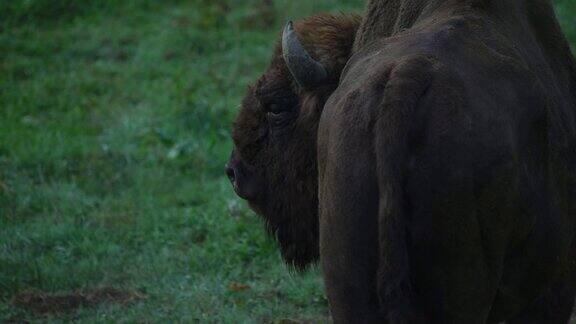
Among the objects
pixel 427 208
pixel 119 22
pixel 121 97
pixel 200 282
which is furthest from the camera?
pixel 119 22

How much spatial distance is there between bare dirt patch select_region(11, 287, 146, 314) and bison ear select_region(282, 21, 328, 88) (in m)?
2.41

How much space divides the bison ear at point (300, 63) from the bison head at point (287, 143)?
0.47 feet

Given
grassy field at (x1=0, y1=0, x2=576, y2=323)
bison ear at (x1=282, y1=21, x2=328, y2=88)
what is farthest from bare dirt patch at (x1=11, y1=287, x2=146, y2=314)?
bison ear at (x1=282, y1=21, x2=328, y2=88)

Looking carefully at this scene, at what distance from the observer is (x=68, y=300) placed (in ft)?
20.7

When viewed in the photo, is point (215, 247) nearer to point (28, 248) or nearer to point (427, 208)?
point (28, 248)

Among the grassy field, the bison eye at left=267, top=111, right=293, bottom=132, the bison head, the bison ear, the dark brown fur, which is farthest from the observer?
the grassy field

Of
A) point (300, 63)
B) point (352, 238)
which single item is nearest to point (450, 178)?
point (352, 238)

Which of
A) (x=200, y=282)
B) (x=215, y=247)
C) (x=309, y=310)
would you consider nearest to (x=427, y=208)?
(x=309, y=310)

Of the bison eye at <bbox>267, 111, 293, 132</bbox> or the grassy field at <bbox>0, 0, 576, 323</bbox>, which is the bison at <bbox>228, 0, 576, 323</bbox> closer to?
the bison eye at <bbox>267, 111, 293, 132</bbox>

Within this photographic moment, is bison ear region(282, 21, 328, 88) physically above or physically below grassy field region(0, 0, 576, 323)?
above

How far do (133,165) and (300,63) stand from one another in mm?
4492

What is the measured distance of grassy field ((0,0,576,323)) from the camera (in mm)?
6379

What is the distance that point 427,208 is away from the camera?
3273 mm

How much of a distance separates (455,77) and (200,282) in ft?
11.4
